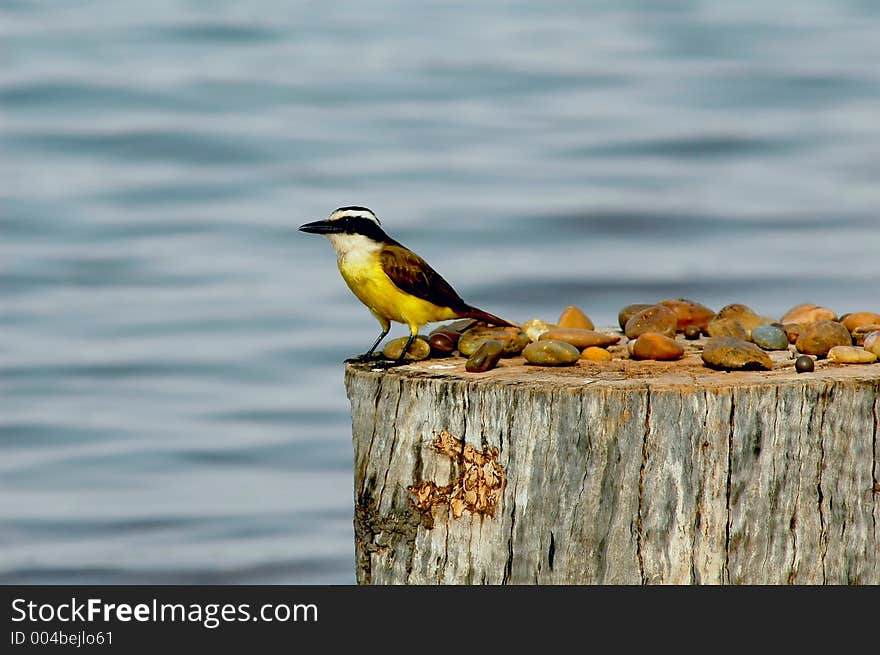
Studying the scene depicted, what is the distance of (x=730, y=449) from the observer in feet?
12.3

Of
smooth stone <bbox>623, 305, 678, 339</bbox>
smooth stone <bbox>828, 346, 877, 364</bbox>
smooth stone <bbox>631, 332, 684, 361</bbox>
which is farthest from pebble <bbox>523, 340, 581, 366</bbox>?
smooth stone <bbox>828, 346, 877, 364</bbox>

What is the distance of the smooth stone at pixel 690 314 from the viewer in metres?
4.92

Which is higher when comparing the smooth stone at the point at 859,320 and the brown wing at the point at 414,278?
the brown wing at the point at 414,278

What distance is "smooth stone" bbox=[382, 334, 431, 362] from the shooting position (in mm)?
4500

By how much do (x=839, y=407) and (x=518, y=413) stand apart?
0.91 meters

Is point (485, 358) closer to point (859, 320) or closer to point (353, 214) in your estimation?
point (353, 214)

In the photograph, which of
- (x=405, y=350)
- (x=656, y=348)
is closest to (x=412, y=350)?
(x=405, y=350)

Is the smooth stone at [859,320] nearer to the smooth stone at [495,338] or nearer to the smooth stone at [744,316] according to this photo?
the smooth stone at [744,316]

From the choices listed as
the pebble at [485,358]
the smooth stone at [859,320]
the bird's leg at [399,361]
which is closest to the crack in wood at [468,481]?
the pebble at [485,358]

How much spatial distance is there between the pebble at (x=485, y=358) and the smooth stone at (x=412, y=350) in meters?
0.28

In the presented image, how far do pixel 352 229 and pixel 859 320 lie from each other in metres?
1.86

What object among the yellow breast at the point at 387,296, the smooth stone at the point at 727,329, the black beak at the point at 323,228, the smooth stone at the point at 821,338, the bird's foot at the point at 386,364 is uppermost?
the black beak at the point at 323,228

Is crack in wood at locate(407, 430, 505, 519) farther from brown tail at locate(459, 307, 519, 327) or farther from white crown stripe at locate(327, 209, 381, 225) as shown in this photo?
white crown stripe at locate(327, 209, 381, 225)
